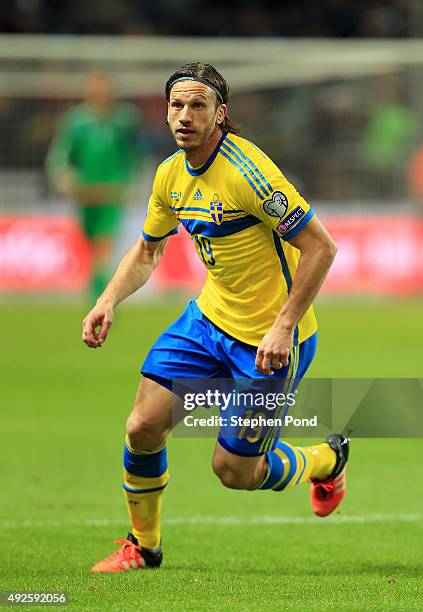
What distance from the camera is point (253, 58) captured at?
19.8 metres

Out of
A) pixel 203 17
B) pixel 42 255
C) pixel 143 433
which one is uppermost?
pixel 203 17

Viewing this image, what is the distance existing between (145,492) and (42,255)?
14.2 meters

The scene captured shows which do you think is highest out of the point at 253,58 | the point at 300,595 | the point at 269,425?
the point at 253,58

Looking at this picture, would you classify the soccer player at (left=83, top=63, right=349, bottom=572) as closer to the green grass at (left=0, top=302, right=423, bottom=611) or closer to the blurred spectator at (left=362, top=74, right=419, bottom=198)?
the green grass at (left=0, top=302, right=423, bottom=611)

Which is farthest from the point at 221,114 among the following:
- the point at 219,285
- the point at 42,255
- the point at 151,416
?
the point at 42,255

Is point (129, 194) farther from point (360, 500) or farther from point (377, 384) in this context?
point (377, 384)

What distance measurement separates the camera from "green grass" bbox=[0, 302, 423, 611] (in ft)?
16.5

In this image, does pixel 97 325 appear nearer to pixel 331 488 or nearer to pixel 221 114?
pixel 221 114

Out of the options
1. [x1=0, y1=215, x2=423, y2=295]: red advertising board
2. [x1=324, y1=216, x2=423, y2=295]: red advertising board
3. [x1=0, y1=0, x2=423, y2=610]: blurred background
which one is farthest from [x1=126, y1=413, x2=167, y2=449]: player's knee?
[x1=324, y1=216, x2=423, y2=295]: red advertising board

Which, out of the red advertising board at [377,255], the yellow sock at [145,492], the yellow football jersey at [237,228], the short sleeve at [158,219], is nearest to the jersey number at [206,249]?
the yellow football jersey at [237,228]

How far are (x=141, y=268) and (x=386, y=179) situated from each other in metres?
15.4

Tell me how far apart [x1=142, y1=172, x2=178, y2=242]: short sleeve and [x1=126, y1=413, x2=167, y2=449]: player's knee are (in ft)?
2.82

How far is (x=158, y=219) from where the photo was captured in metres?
5.76

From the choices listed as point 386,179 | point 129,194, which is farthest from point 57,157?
point 386,179
